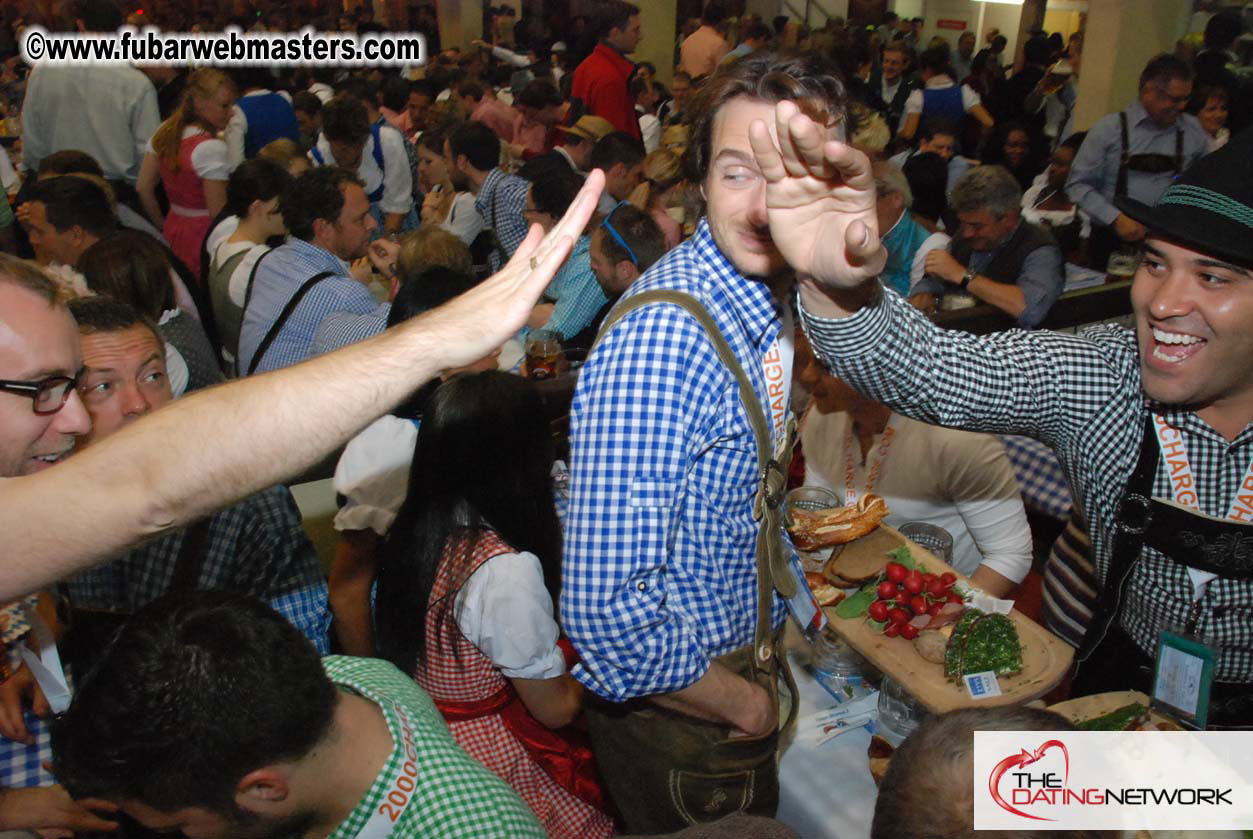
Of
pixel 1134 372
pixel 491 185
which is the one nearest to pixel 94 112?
pixel 491 185

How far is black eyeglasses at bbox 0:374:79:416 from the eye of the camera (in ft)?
4.94

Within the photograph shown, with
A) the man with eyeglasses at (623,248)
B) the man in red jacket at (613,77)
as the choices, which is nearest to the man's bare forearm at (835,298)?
the man with eyeglasses at (623,248)

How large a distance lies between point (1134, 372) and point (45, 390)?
6.95ft

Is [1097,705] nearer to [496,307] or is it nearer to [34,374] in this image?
[496,307]

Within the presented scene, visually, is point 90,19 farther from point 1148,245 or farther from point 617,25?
point 1148,245

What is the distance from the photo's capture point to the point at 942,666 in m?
1.97

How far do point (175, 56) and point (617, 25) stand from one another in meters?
4.27

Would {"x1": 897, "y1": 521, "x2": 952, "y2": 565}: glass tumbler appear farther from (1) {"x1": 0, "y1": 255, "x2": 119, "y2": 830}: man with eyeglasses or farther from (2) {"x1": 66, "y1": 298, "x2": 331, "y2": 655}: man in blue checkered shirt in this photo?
(1) {"x1": 0, "y1": 255, "x2": 119, "y2": 830}: man with eyeglasses

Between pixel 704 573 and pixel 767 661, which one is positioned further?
pixel 767 661

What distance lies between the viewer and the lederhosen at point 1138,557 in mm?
1706

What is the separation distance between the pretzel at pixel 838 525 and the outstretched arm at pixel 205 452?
1439mm

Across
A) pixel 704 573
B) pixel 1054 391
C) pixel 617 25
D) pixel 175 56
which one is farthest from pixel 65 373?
pixel 175 56

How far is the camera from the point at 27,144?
6406 mm

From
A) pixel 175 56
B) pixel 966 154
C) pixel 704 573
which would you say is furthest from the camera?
pixel 966 154
